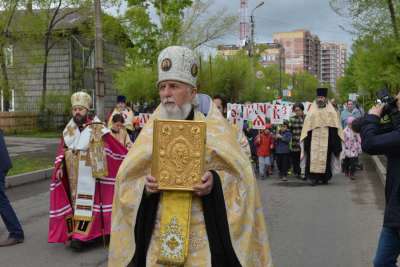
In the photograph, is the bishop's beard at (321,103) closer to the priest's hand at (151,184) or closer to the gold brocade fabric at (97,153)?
the gold brocade fabric at (97,153)

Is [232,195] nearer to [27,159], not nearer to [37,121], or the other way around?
[27,159]

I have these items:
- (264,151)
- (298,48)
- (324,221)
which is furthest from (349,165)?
Result: (298,48)

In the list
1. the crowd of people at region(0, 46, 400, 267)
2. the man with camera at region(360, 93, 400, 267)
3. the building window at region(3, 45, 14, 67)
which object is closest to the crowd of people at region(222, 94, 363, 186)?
the man with camera at region(360, 93, 400, 267)

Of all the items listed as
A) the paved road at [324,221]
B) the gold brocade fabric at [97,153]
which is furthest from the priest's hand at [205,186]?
the gold brocade fabric at [97,153]

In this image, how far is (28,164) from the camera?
614 inches

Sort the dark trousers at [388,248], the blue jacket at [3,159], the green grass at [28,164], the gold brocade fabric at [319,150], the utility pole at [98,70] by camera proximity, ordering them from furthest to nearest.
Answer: the utility pole at [98,70]
the green grass at [28,164]
the gold brocade fabric at [319,150]
the blue jacket at [3,159]
the dark trousers at [388,248]

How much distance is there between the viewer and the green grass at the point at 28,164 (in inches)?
559

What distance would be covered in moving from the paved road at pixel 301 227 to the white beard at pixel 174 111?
11.1 ft

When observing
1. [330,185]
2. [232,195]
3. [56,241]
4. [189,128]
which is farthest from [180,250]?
[330,185]

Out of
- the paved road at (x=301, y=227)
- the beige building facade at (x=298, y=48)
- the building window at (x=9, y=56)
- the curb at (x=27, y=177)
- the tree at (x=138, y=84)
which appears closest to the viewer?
the paved road at (x=301, y=227)

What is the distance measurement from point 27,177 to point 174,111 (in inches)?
427

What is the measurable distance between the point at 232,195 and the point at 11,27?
2915 centimetres

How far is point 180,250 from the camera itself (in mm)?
3137

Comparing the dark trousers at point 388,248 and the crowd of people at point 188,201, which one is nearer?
the crowd of people at point 188,201
